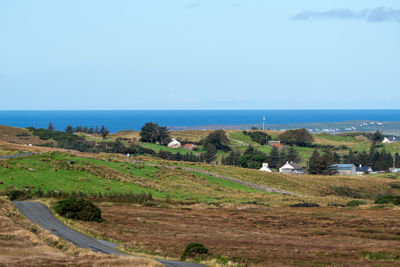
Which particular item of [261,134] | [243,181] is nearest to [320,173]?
[243,181]

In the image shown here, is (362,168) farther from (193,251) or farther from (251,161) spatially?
(193,251)

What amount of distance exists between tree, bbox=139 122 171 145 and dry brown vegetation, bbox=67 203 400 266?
9950 cm

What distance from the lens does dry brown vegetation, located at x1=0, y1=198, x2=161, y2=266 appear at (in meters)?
21.2

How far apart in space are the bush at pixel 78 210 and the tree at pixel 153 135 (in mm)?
112853

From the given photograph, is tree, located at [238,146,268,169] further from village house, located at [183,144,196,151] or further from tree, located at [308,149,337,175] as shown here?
village house, located at [183,144,196,151]

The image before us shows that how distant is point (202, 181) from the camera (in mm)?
73375

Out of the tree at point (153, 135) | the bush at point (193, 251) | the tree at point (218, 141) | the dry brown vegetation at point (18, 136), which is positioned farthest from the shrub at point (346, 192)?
the dry brown vegetation at point (18, 136)

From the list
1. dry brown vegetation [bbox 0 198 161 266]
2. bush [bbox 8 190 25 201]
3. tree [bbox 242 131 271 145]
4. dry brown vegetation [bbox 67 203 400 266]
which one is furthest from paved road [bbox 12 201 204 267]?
tree [bbox 242 131 271 145]

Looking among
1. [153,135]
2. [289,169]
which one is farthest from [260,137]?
[289,169]

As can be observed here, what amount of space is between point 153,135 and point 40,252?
12876 cm

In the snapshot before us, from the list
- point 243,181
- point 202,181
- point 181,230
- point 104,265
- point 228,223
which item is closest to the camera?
point 104,265

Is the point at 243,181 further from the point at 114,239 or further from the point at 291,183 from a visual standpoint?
the point at 114,239

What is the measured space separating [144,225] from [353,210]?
25.9m

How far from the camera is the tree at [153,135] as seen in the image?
151875mm
